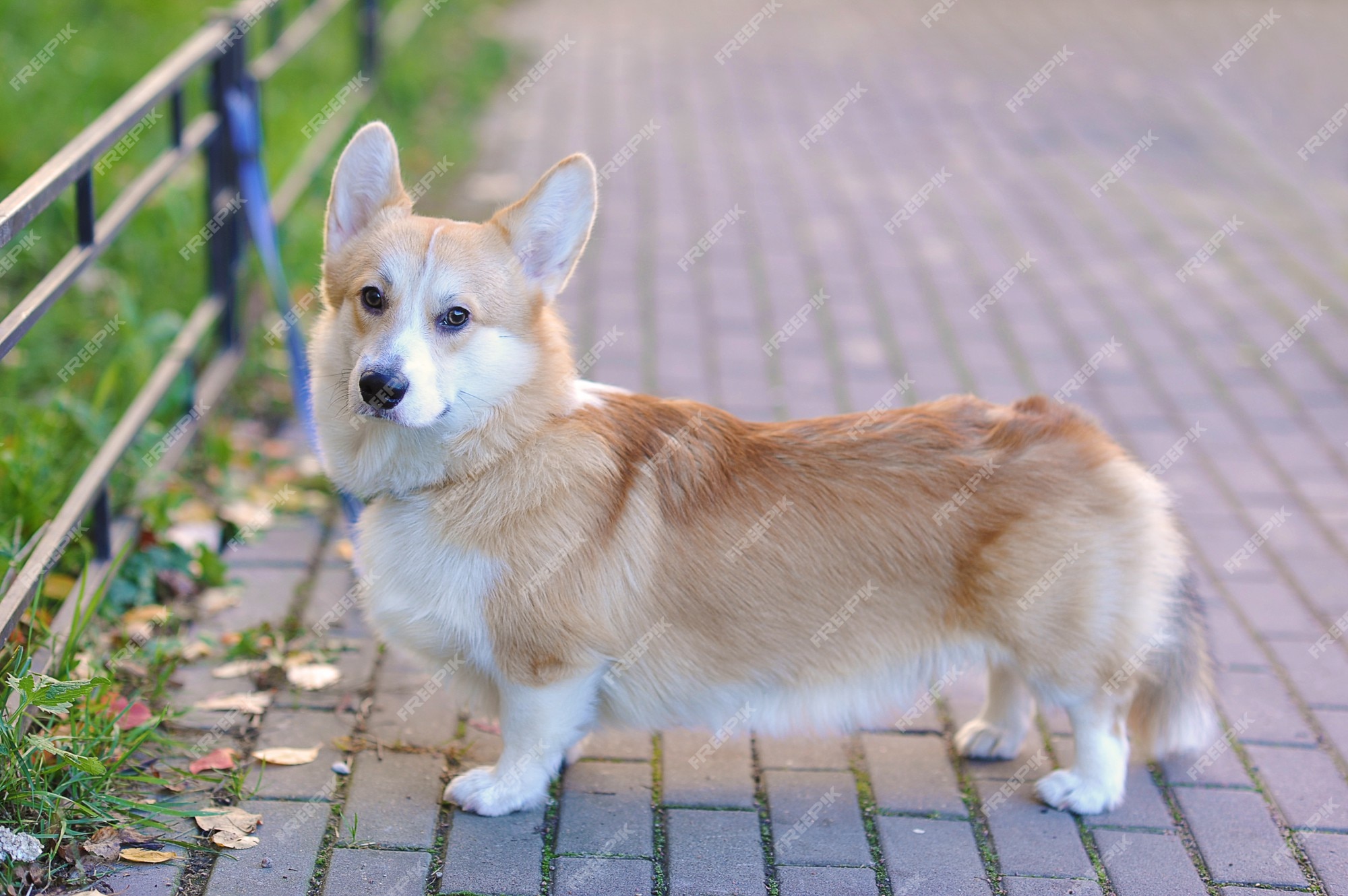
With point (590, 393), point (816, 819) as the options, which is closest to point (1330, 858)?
point (816, 819)

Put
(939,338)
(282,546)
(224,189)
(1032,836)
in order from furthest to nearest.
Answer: (939,338)
(224,189)
(282,546)
(1032,836)

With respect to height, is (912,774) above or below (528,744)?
above

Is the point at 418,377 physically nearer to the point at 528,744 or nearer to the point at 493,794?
the point at 528,744

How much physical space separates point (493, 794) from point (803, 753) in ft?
2.86

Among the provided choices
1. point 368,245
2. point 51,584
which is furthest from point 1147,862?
point 51,584

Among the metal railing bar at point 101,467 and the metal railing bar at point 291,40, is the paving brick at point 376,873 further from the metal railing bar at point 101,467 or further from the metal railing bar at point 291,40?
the metal railing bar at point 291,40

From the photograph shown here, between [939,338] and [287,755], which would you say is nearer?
[287,755]

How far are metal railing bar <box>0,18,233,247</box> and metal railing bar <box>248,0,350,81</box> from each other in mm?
567

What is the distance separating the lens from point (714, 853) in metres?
2.88

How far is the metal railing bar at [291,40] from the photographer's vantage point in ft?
17.2

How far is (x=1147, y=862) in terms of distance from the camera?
2.90 m

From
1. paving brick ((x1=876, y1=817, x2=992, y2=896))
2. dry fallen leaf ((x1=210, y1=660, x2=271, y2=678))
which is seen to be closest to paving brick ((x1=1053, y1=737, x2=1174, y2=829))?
paving brick ((x1=876, y1=817, x2=992, y2=896))

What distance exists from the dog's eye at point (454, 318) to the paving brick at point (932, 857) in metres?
1.59

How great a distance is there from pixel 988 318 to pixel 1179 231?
195 cm
